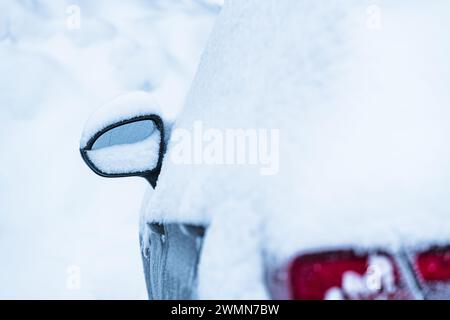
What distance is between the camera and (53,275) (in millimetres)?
4641

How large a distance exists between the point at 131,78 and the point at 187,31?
1623 millimetres

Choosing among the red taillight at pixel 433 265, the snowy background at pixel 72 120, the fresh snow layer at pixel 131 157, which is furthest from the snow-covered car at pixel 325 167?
the snowy background at pixel 72 120

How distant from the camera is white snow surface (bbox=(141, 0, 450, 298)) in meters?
0.77

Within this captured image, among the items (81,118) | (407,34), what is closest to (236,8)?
(407,34)

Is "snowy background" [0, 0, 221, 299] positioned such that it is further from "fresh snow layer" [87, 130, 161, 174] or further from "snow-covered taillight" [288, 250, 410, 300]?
"snow-covered taillight" [288, 250, 410, 300]

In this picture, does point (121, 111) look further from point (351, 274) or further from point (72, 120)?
point (72, 120)

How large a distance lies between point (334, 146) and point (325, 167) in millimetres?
47

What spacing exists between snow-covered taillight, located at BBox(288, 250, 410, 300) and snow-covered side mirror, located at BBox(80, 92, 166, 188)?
112cm

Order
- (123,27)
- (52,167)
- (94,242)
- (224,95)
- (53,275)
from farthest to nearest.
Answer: (123,27) < (52,167) < (94,242) < (53,275) < (224,95)

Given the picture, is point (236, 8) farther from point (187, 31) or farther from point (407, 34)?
point (187, 31)

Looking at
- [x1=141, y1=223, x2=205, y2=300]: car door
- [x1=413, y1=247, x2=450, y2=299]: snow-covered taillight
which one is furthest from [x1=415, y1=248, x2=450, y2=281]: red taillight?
[x1=141, y1=223, x2=205, y2=300]: car door

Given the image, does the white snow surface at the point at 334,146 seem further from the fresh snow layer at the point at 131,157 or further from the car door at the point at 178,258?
the fresh snow layer at the point at 131,157

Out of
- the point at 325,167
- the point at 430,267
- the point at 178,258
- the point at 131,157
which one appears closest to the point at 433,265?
the point at 430,267

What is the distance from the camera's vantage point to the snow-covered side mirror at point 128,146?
1.78m
